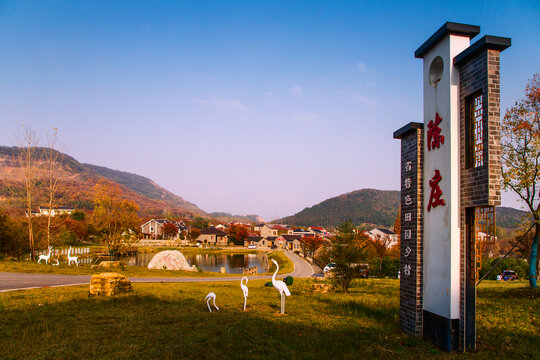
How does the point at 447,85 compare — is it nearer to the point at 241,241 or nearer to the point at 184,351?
the point at 184,351

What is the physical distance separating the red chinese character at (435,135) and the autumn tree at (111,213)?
24138 millimetres

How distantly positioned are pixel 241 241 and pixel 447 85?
246ft

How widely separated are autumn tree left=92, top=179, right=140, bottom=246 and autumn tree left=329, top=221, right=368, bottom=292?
59.7 ft

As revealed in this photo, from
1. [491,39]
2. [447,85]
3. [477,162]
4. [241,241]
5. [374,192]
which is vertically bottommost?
[241,241]

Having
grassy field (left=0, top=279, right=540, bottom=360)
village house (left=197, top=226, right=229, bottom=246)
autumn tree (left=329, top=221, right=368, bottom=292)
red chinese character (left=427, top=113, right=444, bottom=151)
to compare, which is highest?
red chinese character (left=427, top=113, right=444, bottom=151)

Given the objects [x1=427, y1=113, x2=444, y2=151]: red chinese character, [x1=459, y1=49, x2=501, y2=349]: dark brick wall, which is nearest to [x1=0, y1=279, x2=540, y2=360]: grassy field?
[x1=459, y1=49, x2=501, y2=349]: dark brick wall

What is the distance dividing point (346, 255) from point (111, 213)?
64.0 ft

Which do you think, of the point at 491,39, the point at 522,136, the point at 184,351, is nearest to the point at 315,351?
the point at 184,351

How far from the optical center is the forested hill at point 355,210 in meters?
130

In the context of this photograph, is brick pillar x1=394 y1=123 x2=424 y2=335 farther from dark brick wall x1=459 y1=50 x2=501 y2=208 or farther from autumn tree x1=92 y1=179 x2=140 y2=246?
autumn tree x1=92 y1=179 x2=140 y2=246

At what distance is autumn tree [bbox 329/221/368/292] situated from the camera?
1323 cm

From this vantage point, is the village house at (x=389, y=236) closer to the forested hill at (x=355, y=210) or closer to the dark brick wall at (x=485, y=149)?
the dark brick wall at (x=485, y=149)

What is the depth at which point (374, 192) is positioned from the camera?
514ft

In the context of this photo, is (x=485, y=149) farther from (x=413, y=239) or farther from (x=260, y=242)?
(x=260, y=242)
